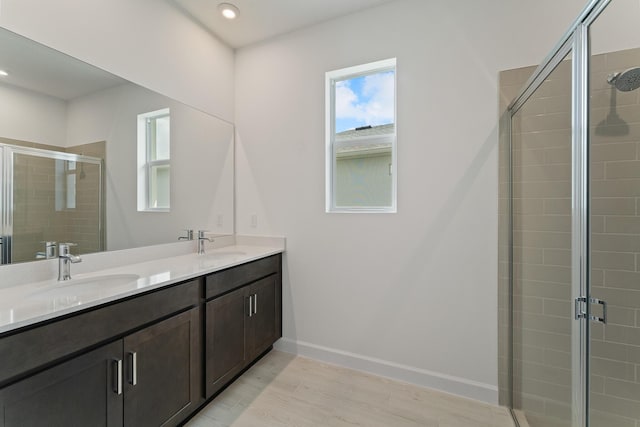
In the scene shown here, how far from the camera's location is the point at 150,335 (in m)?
1.36

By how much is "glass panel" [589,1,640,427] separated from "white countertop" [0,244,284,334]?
5.91ft

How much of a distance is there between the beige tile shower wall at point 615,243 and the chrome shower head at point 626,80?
2 centimetres

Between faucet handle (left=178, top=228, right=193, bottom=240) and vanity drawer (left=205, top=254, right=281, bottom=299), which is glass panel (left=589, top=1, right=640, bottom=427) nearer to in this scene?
vanity drawer (left=205, top=254, right=281, bottom=299)

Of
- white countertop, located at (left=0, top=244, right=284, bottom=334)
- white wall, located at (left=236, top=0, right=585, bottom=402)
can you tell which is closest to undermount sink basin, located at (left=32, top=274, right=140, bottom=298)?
white countertop, located at (left=0, top=244, right=284, bottom=334)

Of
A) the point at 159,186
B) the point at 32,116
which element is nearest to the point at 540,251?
the point at 159,186

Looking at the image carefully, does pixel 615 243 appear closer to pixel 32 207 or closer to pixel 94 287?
pixel 94 287

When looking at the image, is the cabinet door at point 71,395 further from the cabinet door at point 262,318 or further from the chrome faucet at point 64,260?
the cabinet door at point 262,318

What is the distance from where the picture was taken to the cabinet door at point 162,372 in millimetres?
1281

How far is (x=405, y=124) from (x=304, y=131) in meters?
0.82

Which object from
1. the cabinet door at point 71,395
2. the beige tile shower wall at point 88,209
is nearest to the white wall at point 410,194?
the beige tile shower wall at point 88,209

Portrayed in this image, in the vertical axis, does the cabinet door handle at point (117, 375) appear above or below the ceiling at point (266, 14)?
below

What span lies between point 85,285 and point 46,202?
486mm

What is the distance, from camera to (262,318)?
222 centimetres

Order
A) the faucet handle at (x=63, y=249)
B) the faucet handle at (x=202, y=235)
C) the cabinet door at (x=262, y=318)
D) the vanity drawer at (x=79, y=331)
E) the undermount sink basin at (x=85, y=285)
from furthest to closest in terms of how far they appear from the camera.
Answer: the faucet handle at (x=202, y=235) → the cabinet door at (x=262, y=318) → the faucet handle at (x=63, y=249) → the undermount sink basin at (x=85, y=285) → the vanity drawer at (x=79, y=331)
